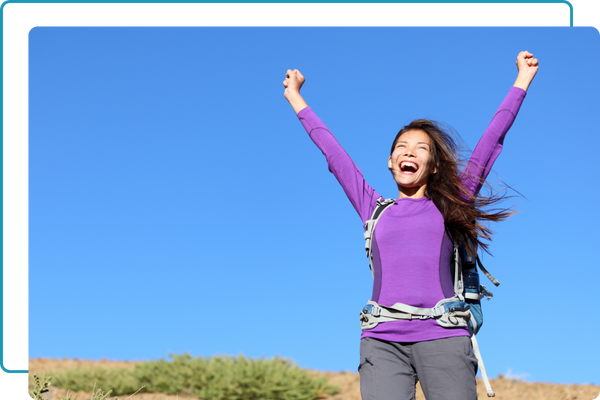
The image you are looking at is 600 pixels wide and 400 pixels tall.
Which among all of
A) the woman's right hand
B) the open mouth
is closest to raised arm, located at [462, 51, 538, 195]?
the open mouth

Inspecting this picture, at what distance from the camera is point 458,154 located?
4.37 metres

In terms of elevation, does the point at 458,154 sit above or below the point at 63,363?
above

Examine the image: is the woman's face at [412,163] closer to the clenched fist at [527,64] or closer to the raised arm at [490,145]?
the raised arm at [490,145]

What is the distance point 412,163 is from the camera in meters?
4.12

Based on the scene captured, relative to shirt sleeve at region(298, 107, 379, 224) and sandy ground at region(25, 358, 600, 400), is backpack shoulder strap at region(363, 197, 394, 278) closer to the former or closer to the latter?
shirt sleeve at region(298, 107, 379, 224)

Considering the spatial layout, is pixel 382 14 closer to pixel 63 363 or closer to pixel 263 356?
pixel 263 356

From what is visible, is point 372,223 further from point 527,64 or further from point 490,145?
point 527,64

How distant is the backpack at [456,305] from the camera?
11.8ft

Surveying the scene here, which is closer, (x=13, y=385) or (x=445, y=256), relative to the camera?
(x=445, y=256)

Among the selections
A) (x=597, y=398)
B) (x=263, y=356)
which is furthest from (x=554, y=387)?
(x=263, y=356)

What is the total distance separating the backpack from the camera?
3.61 metres

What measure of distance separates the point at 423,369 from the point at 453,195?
4.12 ft

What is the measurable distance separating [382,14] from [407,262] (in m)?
2.39

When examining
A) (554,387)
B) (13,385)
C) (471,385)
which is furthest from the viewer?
(554,387)
